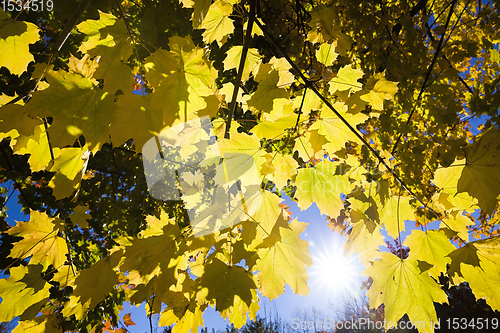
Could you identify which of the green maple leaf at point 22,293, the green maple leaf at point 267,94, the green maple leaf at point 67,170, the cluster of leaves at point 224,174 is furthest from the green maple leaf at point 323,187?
the green maple leaf at point 22,293

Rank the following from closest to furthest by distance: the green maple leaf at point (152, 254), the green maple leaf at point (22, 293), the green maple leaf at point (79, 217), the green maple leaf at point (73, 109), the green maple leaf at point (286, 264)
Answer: the green maple leaf at point (73, 109) → the green maple leaf at point (152, 254) → the green maple leaf at point (286, 264) → the green maple leaf at point (22, 293) → the green maple leaf at point (79, 217)

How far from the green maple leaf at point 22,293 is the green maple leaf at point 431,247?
1736 millimetres

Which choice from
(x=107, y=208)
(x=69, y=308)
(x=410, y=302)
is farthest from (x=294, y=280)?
(x=107, y=208)

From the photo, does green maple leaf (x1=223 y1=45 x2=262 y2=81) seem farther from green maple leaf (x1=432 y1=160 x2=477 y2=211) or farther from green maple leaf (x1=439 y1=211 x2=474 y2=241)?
green maple leaf (x1=439 y1=211 x2=474 y2=241)

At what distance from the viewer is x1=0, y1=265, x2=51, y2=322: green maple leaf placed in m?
1.08

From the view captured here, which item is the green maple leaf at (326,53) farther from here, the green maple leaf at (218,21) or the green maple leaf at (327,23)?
the green maple leaf at (218,21)

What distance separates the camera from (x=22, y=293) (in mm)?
1112

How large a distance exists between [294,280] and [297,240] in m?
0.16

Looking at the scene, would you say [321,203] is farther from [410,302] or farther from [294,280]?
[410,302]

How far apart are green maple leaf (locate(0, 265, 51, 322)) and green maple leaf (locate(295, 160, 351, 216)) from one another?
1.26 metres

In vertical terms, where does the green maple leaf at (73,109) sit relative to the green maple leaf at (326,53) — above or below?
below

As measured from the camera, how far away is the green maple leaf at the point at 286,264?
972 millimetres

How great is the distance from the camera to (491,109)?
149 cm

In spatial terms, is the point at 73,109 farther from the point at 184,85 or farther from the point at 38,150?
the point at 38,150
